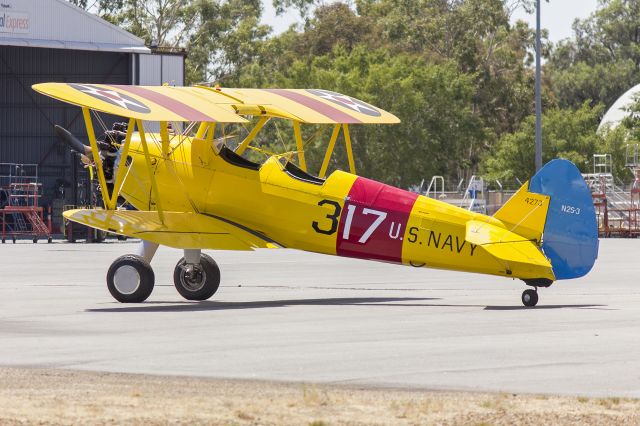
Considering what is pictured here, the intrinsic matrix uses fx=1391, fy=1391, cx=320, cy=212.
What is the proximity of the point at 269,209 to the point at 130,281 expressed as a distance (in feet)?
6.96

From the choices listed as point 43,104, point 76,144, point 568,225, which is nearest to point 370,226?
point 568,225

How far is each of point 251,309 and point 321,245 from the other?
1.37 meters

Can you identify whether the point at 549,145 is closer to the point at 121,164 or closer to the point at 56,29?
the point at 56,29

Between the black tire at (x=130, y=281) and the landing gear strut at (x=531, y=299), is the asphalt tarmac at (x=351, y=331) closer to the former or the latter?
the landing gear strut at (x=531, y=299)

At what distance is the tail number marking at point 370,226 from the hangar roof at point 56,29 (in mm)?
37408

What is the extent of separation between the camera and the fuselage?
1761cm

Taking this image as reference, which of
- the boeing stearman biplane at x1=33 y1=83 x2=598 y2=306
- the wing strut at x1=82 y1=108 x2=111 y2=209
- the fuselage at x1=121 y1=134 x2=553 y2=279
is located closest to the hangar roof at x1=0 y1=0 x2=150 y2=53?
the boeing stearman biplane at x1=33 y1=83 x2=598 y2=306

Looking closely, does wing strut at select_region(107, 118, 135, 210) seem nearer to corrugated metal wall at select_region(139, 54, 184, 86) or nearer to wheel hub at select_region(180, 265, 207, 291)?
wheel hub at select_region(180, 265, 207, 291)

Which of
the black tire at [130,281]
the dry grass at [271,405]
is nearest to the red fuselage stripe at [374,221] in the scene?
the black tire at [130,281]

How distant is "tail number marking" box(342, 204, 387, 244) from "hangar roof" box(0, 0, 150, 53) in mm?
37408

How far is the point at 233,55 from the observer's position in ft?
337

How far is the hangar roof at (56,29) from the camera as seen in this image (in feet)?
177

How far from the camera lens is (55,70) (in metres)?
58.9

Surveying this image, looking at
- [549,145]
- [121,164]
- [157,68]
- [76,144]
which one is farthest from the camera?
[549,145]
